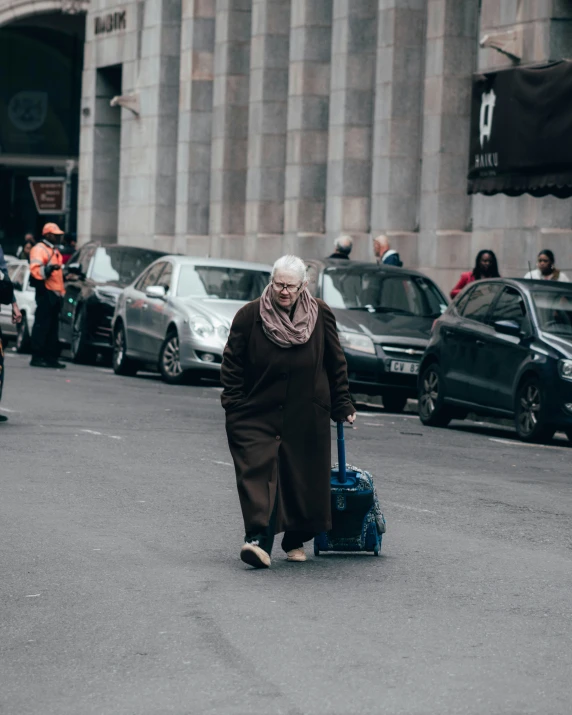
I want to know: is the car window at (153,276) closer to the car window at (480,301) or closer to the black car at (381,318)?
the black car at (381,318)

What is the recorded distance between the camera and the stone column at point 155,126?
4072cm

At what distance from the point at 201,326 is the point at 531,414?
20.2 feet

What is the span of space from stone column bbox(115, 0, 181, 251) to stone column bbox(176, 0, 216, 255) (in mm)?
1143

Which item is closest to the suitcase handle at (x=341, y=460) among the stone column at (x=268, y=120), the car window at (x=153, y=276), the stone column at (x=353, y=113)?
the car window at (x=153, y=276)

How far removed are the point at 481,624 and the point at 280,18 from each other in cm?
2931

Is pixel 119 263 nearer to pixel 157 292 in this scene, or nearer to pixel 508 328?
pixel 157 292

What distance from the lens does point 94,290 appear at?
82.7 feet

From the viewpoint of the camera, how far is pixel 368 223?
32469 mm

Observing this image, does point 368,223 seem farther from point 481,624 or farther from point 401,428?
point 481,624

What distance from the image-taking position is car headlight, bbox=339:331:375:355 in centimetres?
1931

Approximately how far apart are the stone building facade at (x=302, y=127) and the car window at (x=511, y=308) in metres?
8.00

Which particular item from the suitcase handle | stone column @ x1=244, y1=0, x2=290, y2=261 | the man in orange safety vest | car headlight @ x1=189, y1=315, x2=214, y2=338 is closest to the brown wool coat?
the suitcase handle

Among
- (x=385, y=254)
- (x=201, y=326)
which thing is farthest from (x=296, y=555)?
(x=385, y=254)

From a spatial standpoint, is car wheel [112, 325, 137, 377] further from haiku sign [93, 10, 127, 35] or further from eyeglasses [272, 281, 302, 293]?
haiku sign [93, 10, 127, 35]
